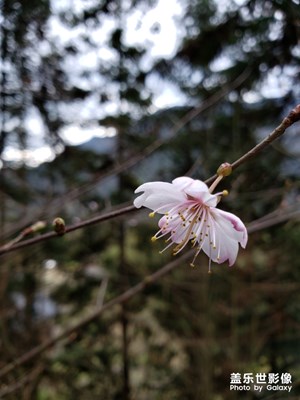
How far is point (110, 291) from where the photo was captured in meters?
2.85

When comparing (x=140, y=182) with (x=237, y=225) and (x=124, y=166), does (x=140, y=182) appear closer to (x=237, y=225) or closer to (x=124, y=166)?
(x=124, y=166)

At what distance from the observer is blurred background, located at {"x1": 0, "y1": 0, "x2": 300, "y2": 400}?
220 cm

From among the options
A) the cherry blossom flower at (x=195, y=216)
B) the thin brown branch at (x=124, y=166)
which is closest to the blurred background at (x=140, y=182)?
the thin brown branch at (x=124, y=166)

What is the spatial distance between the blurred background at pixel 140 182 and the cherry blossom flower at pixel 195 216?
1.09 metres

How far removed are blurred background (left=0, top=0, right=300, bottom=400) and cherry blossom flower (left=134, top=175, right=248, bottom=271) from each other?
109 cm

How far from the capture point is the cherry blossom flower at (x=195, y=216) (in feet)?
2.13

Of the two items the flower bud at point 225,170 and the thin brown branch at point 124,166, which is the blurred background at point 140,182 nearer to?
the thin brown branch at point 124,166

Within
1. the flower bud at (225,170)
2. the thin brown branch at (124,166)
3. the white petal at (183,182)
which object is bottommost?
the flower bud at (225,170)

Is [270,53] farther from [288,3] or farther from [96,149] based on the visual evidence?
[96,149]

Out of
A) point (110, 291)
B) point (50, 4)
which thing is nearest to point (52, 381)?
point (110, 291)

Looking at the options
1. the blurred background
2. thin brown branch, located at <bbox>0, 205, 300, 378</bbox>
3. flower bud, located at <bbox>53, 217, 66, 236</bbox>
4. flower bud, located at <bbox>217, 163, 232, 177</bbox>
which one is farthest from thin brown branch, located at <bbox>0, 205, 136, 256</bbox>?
the blurred background

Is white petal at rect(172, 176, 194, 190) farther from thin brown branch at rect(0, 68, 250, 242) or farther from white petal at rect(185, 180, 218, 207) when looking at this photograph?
thin brown branch at rect(0, 68, 250, 242)

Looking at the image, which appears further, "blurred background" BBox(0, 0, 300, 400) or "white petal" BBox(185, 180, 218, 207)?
"blurred background" BBox(0, 0, 300, 400)

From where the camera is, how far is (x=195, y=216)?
2.57 feet
